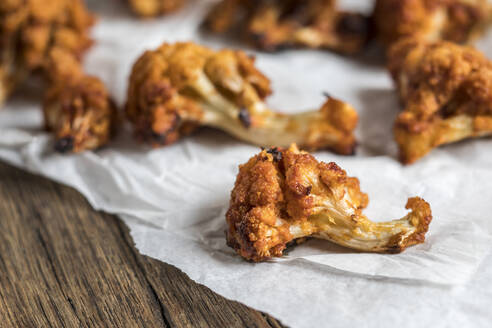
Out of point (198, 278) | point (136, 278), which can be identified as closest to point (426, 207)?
point (198, 278)

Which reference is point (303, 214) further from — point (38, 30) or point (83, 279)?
point (38, 30)

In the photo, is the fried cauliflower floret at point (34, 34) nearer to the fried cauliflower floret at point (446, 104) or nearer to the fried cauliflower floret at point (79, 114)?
the fried cauliflower floret at point (79, 114)

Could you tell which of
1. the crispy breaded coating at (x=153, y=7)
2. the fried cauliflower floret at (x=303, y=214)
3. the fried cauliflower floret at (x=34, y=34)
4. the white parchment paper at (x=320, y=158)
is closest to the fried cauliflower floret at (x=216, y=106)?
the white parchment paper at (x=320, y=158)

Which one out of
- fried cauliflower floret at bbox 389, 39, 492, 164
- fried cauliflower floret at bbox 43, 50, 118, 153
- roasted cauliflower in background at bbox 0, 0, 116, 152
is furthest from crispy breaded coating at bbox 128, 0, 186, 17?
fried cauliflower floret at bbox 389, 39, 492, 164

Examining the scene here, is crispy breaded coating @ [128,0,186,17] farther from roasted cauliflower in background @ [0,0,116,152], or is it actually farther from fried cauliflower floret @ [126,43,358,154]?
fried cauliflower floret @ [126,43,358,154]

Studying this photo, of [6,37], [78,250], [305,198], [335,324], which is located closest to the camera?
[335,324]

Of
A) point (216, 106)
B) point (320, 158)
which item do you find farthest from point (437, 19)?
point (216, 106)

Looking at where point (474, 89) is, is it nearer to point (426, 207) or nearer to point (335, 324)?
point (426, 207)
